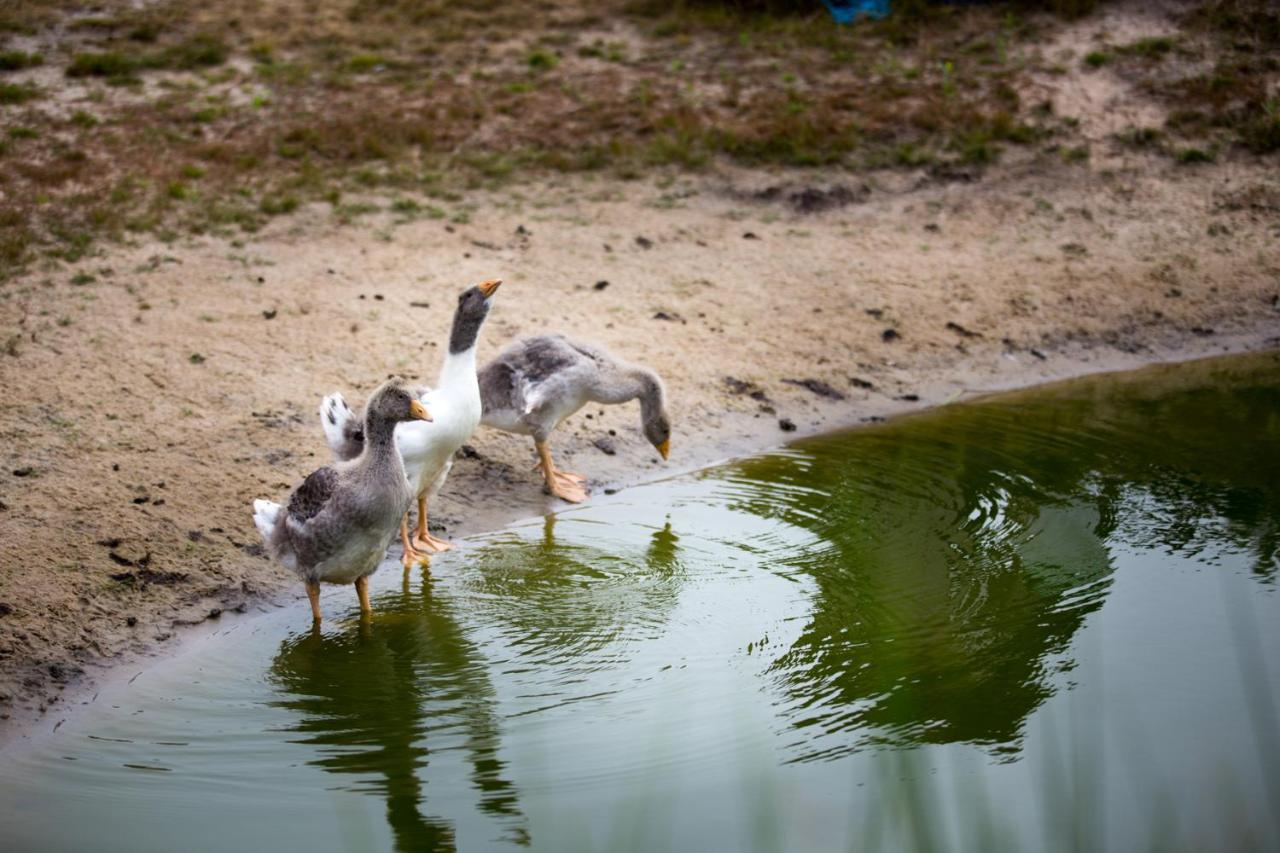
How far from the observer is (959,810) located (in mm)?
4910

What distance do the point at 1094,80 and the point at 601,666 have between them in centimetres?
1062

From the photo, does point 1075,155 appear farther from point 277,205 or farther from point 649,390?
point 277,205

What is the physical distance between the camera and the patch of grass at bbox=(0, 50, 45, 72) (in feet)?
47.4

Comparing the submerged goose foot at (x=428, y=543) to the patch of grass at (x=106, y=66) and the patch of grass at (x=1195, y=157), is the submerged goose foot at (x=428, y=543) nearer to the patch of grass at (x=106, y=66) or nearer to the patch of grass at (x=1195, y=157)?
the patch of grass at (x=1195, y=157)

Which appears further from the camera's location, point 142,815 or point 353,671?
point 353,671

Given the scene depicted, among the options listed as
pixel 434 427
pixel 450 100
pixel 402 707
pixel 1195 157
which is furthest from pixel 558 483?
pixel 1195 157

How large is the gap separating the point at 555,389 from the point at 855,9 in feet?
33.1

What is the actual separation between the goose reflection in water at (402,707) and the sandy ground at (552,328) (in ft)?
2.39

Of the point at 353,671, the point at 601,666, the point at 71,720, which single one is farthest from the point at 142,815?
the point at 601,666

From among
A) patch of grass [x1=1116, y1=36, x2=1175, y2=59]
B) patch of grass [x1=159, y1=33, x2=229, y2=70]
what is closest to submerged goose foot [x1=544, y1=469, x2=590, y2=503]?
patch of grass [x1=159, y1=33, x2=229, y2=70]

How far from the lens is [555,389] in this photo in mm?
8148

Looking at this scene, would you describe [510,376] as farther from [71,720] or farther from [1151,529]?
[1151,529]

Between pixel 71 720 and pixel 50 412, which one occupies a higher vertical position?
pixel 50 412

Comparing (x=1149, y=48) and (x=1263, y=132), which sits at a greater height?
(x=1149, y=48)
